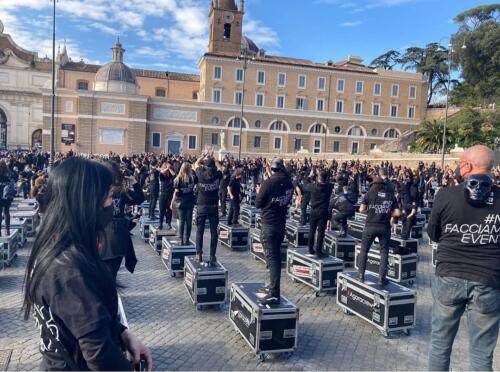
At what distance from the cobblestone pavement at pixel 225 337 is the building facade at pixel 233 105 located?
4848 cm

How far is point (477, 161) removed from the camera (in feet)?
12.4

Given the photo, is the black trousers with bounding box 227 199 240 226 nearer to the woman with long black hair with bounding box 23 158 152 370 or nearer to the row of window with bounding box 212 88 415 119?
the woman with long black hair with bounding box 23 158 152 370

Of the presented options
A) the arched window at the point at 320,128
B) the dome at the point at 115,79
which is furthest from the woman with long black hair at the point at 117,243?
the arched window at the point at 320,128

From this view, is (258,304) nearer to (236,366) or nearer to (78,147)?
(236,366)

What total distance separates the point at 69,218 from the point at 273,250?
172 inches

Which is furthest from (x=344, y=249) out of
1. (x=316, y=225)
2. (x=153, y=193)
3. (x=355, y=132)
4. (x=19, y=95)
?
(x=19, y=95)

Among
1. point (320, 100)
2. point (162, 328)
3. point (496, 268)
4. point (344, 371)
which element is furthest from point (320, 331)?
point (320, 100)

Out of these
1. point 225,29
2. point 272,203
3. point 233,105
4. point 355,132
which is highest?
point 225,29

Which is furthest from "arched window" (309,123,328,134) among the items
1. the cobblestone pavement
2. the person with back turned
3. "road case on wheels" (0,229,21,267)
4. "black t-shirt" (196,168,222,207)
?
the person with back turned

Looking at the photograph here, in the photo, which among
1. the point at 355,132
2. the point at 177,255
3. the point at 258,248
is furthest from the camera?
the point at 355,132

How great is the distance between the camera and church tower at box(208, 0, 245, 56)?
212ft

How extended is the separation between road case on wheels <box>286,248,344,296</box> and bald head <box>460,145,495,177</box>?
14.1 feet

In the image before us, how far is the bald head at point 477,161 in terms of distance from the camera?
148 inches

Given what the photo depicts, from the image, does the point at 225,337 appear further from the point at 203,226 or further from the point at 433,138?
the point at 433,138
